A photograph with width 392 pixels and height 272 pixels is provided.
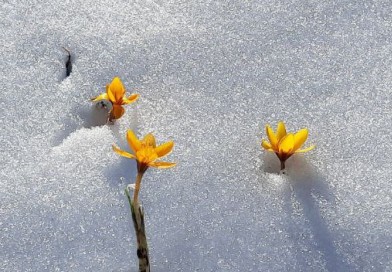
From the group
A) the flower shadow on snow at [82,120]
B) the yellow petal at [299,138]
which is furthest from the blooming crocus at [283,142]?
the flower shadow on snow at [82,120]

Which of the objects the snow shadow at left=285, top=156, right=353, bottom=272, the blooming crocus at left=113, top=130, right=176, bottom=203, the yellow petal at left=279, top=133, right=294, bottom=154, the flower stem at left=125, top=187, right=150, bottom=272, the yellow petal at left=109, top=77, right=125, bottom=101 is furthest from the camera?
the yellow petal at left=109, top=77, right=125, bottom=101

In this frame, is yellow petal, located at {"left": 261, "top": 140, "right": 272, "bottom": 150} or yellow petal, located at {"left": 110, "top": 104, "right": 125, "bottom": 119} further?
yellow petal, located at {"left": 110, "top": 104, "right": 125, "bottom": 119}

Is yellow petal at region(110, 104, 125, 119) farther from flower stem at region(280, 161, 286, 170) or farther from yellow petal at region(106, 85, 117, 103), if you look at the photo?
flower stem at region(280, 161, 286, 170)

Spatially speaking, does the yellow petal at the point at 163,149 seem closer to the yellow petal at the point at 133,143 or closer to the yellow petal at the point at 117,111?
→ the yellow petal at the point at 133,143

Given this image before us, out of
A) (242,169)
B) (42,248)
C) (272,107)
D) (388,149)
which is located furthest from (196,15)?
(42,248)

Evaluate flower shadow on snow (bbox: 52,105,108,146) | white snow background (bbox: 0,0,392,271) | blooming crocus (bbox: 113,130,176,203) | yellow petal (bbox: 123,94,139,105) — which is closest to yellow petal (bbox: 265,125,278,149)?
white snow background (bbox: 0,0,392,271)

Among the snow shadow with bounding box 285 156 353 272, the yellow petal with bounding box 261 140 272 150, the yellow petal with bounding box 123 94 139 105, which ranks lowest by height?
the snow shadow with bounding box 285 156 353 272

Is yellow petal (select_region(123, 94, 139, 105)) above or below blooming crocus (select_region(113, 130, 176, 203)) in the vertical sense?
above
